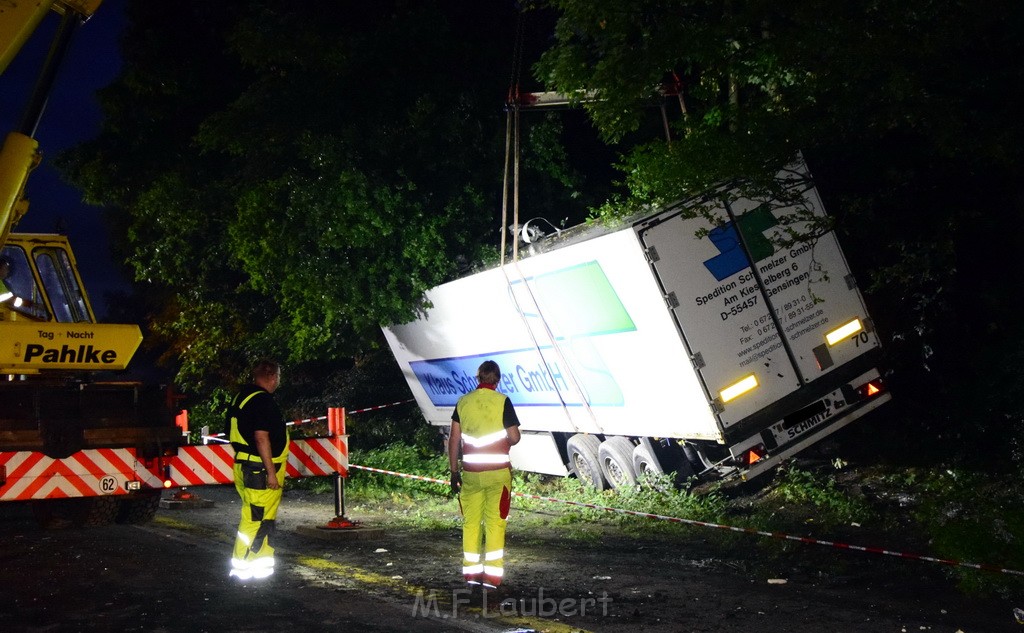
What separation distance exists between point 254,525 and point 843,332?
19.8 feet

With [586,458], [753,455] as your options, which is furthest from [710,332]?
[586,458]

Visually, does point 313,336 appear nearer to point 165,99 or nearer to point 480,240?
point 480,240

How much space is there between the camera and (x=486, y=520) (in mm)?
7285

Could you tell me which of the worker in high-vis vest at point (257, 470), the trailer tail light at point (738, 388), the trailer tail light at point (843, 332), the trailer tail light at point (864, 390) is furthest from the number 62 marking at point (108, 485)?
the trailer tail light at point (864, 390)

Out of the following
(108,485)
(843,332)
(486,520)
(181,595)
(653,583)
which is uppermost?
(843,332)

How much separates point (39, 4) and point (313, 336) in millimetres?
8902

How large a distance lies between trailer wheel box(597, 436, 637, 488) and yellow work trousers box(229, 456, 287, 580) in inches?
204

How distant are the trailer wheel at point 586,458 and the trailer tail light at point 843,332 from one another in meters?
3.19

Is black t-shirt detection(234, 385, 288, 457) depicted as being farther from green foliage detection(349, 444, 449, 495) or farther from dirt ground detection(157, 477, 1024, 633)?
green foliage detection(349, 444, 449, 495)

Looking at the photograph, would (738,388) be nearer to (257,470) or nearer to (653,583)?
(653,583)

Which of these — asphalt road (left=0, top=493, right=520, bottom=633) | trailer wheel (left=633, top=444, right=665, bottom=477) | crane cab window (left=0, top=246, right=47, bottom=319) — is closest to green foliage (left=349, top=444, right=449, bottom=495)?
trailer wheel (left=633, top=444, right=665, bottom=477)

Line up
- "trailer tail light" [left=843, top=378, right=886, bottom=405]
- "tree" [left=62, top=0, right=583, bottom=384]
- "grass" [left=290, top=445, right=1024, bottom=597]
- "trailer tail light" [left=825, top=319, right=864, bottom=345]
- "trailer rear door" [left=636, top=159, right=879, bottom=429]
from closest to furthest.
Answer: "grass" [left=290, top=445, right=1024, bottom=597], "trailer rear door" [left=636, top=159, right=879, bottom=429], "trailer tail light" [left=825, top=319, right=864, bottom=345], "trailer tail light" [left=843, top=378, right=886, bottom=405], "tree" [left=62, top=0, right=583, bottom=384]

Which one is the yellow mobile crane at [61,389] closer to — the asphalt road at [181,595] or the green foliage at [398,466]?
the asphalt road at [181,595]

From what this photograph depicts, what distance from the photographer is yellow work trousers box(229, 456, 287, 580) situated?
7.35m
